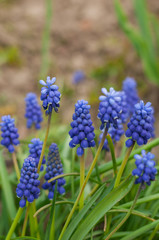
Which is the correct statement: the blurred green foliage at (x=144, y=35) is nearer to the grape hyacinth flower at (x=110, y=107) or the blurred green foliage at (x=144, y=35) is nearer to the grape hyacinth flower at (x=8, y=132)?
the grape hyacinth flower at (x=8, y=132)

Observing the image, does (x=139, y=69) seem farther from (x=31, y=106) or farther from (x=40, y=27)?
(x=31, y=106)

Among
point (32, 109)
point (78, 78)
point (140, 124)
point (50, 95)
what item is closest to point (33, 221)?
point (50, 95)

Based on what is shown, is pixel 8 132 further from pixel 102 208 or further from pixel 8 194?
pixel 102 208

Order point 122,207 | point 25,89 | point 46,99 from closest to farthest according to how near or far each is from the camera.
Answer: point 46,99 < point 122,207 < point 25,89

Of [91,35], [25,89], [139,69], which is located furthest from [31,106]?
[91,35]

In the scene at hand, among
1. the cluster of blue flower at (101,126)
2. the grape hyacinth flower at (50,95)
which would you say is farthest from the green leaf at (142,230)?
the grape hyacinth flower at (50,95)

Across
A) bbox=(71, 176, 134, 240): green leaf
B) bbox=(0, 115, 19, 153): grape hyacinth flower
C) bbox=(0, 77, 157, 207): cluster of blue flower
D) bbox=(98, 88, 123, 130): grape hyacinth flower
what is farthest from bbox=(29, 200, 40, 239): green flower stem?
bbox=(98, 88, 123, 130): grape hyacinth flower
